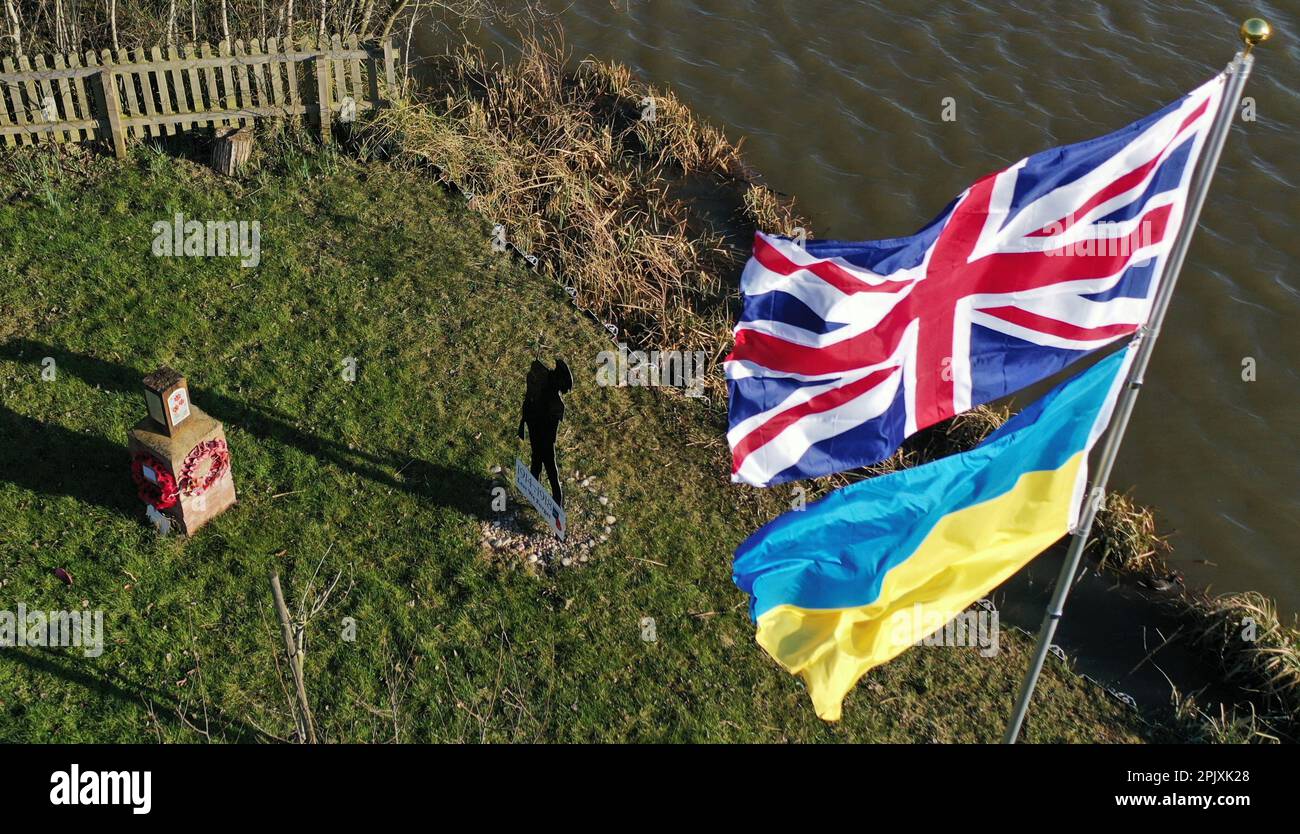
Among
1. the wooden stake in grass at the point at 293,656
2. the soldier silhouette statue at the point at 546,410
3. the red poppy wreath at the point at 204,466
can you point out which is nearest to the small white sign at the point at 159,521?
the red poppy wreath at the point at 204,466

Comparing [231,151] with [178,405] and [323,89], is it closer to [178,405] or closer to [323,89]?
[323,89]

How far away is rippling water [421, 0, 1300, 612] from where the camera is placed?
1195 cm

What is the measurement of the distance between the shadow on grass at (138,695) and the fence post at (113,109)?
638 cm

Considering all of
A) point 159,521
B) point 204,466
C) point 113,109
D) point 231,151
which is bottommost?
point 159,521

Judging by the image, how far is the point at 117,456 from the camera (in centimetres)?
986

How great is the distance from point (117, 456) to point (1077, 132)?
12.0m

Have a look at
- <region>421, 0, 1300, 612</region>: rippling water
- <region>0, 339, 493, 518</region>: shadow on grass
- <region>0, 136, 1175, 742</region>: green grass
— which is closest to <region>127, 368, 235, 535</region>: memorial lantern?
<region>0, 136, 1175, 742</region>: green grass

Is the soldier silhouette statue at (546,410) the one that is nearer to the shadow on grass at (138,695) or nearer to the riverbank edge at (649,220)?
the riverbank edge at (649,220)

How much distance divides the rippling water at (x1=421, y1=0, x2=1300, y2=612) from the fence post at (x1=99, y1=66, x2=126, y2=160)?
568 cm

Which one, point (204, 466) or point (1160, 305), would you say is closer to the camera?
point (1160, 305)

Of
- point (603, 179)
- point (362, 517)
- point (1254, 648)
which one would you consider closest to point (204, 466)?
point (362, 517)

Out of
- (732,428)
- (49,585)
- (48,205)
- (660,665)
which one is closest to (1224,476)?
(660,665)

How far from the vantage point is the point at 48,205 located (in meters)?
12.0

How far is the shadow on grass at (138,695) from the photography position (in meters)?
8.21
